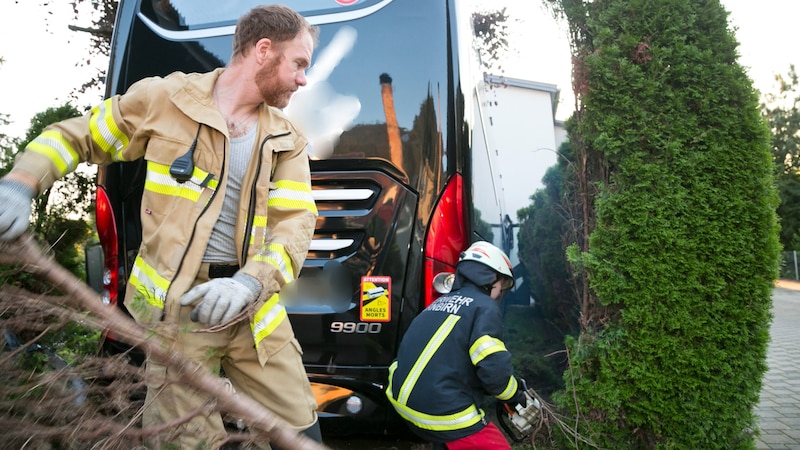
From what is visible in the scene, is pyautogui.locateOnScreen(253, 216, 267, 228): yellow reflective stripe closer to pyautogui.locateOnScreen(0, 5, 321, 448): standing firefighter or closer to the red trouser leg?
pyautogui.locateOnScreen(0, 5, 321, 448): standing firefighter

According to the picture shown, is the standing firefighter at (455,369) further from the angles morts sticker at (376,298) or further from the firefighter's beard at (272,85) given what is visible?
the firefighter's beard at (272,85)

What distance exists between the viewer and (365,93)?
10.6 feet

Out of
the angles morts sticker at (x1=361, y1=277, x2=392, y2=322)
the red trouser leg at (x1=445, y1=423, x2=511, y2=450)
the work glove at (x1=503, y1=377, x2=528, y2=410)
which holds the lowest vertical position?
the red trouser leg at (x1=445, y1=423, x2=511, y2=450)

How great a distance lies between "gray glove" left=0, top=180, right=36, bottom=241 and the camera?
1.53 meters

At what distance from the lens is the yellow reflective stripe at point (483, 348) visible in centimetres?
289

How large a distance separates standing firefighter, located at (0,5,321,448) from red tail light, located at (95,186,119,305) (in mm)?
1171

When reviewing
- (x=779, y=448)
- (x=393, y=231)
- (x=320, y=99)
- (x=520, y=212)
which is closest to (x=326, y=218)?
(x=393, y=231)

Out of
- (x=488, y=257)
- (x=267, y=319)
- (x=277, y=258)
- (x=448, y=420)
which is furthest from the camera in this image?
(x=488, y=257)

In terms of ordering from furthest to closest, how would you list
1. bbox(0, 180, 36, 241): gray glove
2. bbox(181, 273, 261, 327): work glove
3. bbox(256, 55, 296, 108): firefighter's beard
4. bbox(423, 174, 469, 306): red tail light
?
bbox(423, 174, 469, 306): red tail light
bbox(256, 55, 296, 108): firefighter's beard
bbox(181, 273, 261, 327): work glove
bbox(0, 180, 36, 241): gray glove

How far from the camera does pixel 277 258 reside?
6.76 feet

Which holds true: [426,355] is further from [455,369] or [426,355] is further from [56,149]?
[56,149]

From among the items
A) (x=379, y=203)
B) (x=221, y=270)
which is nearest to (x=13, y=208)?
(x=221, y=270)

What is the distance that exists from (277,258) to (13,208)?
77 cm

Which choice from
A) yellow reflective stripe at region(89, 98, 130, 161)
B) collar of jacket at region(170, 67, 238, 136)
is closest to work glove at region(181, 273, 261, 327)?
collar of jacket at region(170, 67, 238, 136)
